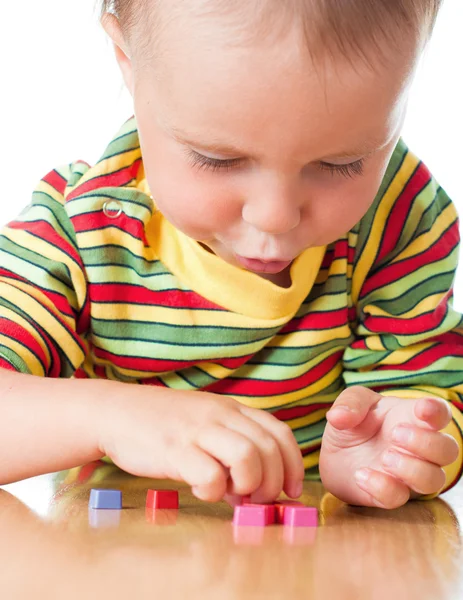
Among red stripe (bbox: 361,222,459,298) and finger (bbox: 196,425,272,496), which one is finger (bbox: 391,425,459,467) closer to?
finger (bbox: 196,425,272,496)

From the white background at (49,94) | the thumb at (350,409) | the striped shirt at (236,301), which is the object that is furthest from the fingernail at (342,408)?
the white background at (49,94)

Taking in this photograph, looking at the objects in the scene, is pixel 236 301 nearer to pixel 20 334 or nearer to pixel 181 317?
pixel 181 317

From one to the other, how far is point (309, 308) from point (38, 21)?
0.97 meters

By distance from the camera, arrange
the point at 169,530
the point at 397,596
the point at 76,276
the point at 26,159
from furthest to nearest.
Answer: the point at 26,159, the point at 76,276, the point at 169,530, the point at 397,596

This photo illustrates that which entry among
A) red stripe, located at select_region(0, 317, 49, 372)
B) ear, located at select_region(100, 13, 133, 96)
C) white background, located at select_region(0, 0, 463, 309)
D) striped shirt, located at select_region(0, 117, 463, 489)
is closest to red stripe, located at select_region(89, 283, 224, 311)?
striped shirt, located at select_region(0, 117, 463, 489)

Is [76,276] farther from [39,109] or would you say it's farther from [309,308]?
[39,109]

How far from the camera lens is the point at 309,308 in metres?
0.96

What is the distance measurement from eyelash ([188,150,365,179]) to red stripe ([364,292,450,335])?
268 mm

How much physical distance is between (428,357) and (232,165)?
0.37 meters

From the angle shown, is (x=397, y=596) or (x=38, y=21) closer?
(x=397, y=596)

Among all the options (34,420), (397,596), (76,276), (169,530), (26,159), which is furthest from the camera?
(26,159)

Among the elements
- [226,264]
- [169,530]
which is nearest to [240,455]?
[169,530]

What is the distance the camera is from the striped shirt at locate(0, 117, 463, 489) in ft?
2.99

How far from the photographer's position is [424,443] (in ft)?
2.34
